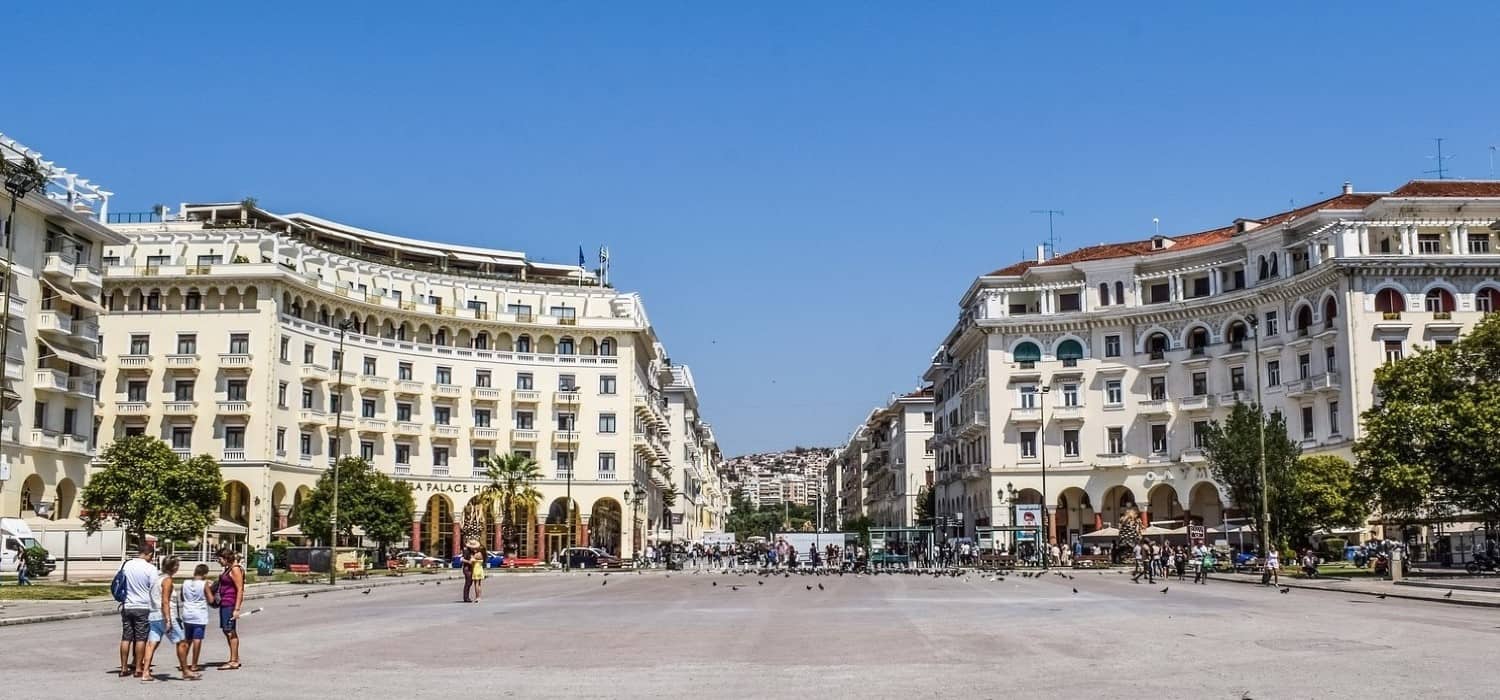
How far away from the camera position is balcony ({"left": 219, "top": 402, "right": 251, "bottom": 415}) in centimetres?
7288

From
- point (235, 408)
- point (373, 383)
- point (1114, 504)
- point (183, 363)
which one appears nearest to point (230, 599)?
point (235, 408)

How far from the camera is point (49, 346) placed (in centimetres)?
5588

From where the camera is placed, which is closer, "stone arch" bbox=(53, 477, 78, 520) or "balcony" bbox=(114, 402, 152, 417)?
"stone arch" bbox=(53, 477, 78, 520)

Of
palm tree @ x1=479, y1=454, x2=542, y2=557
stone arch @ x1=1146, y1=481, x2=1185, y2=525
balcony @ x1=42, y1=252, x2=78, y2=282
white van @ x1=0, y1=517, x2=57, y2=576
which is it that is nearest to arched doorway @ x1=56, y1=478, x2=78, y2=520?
balcony @ x1=42, y1=252, x2=78, y2=282

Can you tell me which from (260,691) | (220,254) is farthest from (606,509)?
(260,691)

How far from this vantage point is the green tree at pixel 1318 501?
5944cm

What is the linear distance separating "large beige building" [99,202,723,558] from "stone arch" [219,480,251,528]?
0.36ft

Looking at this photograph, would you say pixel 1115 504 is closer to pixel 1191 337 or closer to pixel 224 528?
pixel 1191 337

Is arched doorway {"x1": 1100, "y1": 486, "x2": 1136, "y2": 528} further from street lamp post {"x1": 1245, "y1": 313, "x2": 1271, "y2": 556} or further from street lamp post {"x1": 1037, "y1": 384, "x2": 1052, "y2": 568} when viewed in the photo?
street lamp post {"x1": 1245, "y1": 313, "x2": 1271, "y2": 556}

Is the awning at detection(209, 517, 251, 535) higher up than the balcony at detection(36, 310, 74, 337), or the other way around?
the balcony at detection(36, 310, 74, 337)

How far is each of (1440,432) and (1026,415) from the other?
35.2 metres

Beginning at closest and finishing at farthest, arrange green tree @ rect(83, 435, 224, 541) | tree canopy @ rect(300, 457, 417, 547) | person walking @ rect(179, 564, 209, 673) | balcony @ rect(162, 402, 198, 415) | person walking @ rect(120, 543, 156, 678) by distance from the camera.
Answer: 1. person walking @ rect(120, 543, 156, 678)
2. person walking @ rect(179, 564, 209, 673)
3. green tree @ rect(83, 435, 224, 541)
4. tree canopy @ rect(300, 457, 417, 547)
5. balcony @ rect(162, 402, 198, 415)

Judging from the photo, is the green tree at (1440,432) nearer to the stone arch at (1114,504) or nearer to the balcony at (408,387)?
the stone arch at (1114,504)

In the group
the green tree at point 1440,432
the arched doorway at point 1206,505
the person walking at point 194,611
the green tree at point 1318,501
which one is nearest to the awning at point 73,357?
the person walking at point 194,611
